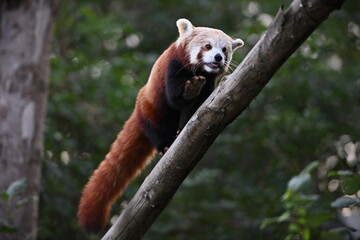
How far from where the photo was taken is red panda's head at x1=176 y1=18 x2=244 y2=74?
12.4 ft

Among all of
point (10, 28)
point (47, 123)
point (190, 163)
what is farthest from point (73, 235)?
point (190, 163)

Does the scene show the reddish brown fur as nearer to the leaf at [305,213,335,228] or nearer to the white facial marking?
the white facial marking

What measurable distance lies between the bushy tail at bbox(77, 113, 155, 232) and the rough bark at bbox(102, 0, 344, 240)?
36cm

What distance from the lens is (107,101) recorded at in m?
6.77

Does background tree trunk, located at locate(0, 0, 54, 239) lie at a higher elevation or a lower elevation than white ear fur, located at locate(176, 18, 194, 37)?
lower

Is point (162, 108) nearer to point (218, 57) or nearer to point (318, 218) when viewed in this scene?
point (218, 57)

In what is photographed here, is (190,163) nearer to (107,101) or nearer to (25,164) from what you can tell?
(25,164)

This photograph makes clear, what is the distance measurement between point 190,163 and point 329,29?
15.8ft

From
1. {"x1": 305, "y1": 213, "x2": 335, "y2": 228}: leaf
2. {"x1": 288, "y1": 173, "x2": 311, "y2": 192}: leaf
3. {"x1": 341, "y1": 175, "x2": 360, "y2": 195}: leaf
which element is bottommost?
{"x1": 305, "y1": 213, "x2": 335, "y2": 228}: leaf

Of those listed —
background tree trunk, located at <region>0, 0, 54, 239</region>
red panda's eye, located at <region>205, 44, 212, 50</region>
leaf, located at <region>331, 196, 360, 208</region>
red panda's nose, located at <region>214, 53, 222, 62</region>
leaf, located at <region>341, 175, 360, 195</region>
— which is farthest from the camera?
background tree trunk, located at <region>0, 0, 54, 239</region>

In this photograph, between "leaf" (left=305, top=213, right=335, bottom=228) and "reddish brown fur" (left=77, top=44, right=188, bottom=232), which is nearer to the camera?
"leaf" (left=305, top=213, right=335, bottom=228)

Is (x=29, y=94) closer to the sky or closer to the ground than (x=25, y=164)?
closer to the sky

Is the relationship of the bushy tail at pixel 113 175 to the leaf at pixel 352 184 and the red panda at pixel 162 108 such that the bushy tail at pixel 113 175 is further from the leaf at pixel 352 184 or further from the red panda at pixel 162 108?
the leaf at pixel 352 184

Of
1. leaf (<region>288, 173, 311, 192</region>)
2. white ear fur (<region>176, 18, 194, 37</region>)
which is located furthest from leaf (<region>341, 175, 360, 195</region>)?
white ear fur (<region>176, 18, 194, 37</region>)
